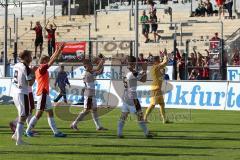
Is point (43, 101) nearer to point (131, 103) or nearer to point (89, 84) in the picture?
point (131, 103)

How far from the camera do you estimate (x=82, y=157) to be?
15.0 metres

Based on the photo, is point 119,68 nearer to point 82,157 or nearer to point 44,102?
point 44,102

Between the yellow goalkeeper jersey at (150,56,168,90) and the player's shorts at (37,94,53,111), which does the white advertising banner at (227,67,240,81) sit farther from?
the player's shorts at (37,94,53,111)

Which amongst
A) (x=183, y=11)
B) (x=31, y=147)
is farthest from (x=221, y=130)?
(x=183, y=11)

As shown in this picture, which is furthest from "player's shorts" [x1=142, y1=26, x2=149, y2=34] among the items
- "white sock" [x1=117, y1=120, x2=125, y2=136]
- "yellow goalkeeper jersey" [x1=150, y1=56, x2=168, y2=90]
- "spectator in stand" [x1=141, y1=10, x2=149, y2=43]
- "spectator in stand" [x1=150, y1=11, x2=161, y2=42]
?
"white sock" [x1=117, y1=120, x2=125, y2=136]

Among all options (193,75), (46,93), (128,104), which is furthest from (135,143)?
(193,75)

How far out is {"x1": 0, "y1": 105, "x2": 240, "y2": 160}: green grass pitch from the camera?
602 inches

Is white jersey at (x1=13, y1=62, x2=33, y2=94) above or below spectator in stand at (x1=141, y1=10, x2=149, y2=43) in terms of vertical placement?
below

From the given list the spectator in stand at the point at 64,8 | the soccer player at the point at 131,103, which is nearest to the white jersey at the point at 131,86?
the soccer player at the point at 131,103

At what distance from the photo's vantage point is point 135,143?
697 inches

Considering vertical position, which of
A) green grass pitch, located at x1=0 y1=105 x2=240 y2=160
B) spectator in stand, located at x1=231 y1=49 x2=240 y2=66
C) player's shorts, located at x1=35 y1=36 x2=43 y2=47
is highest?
player's shorts, located at x1=35 y1=36 x2=43 y2=47

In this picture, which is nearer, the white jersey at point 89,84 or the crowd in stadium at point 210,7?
the white jersey at point 89,84

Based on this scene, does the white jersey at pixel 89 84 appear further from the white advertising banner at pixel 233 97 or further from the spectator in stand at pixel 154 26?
the spectator in stand at pixel 154 26

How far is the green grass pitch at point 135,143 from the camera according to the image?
15297 mm
